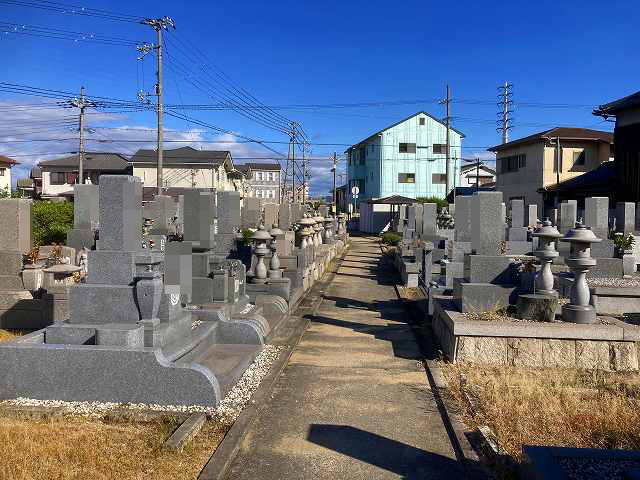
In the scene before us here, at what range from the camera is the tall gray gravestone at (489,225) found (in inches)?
324

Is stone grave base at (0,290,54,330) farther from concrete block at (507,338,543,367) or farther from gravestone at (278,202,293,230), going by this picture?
gravestone at (278,202,293,230)

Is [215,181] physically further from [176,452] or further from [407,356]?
[176,452]

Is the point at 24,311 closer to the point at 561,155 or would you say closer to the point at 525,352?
the point at 525,352

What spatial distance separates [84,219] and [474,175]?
48.5 m

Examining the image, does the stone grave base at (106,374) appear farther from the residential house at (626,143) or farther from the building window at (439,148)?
the building window at (439,148)

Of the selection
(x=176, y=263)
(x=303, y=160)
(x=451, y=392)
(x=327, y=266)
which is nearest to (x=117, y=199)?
(x=176, y=263)

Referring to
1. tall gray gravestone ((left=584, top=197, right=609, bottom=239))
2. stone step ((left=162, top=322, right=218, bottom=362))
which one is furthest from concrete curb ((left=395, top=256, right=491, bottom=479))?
tall gray gravestone ((left=584, top=197, right=609, bottom=239))

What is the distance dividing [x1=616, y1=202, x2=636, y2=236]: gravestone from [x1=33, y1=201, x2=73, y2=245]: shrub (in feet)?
54.3

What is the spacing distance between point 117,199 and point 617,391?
6.21 metres

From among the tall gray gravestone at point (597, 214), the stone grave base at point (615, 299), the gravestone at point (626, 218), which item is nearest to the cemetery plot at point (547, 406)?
the stone grave base at point (615, 299)

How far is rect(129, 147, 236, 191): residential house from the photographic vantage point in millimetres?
42969

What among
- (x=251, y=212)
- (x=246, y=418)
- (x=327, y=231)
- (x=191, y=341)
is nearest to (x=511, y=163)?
(x=327, y=231)

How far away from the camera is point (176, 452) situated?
448cm

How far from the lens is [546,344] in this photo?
7.15 meters
